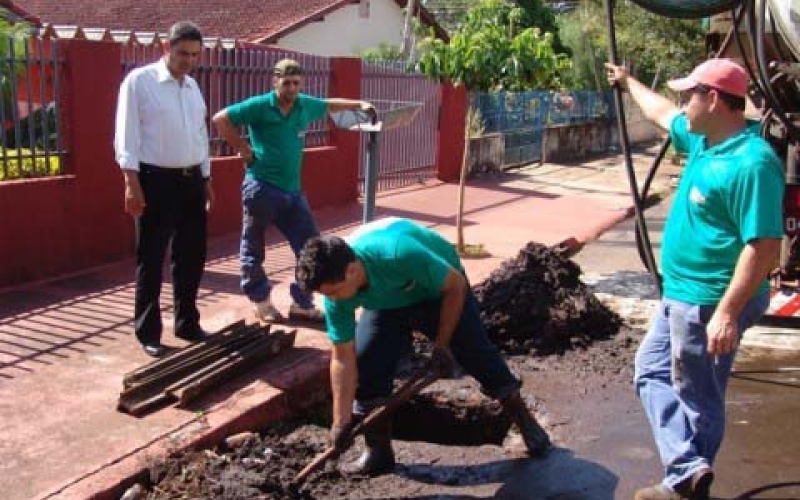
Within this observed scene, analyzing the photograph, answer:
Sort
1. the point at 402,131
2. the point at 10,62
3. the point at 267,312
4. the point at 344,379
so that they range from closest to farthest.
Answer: the point at 344,379 < the point at 267,312 < the point at 10,62 < the point at 402,131

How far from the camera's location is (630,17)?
21375 millimetres

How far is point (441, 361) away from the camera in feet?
12.8

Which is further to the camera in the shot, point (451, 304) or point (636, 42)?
point (636, 42)

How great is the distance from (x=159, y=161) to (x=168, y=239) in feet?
1.42

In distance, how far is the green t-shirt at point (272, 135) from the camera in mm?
5539

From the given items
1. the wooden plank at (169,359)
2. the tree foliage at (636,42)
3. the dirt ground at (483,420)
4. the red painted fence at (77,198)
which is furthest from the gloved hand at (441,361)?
the tree foliage at (636,42)

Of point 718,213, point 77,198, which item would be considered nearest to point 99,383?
point 77,198

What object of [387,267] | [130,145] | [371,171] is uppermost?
[130,145]

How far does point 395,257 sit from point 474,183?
1089 cm

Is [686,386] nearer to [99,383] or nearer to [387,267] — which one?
[387,267]

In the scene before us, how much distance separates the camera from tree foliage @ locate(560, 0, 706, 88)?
18.9m

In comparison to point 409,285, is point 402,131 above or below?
above

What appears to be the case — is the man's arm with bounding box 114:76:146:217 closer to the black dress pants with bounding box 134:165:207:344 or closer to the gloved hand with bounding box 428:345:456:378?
the black dress pants with bounding box 134:165:207:344

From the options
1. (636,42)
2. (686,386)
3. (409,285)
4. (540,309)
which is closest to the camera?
(686,386)
